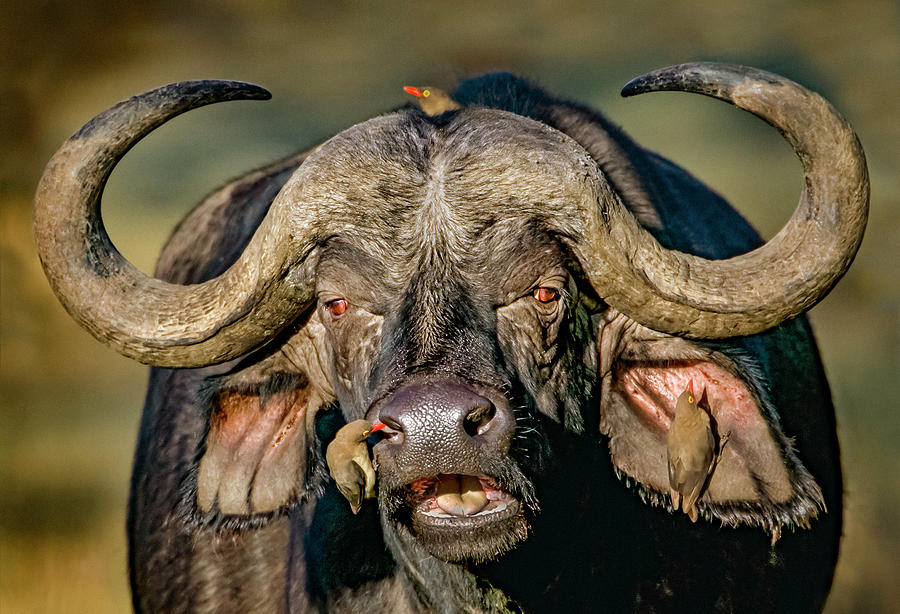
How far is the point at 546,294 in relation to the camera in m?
3.30

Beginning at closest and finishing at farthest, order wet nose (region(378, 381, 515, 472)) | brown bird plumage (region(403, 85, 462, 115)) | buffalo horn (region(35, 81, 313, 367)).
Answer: wet nose (region(378, 381, 515, 472)) < buffalo horn (region(35, 81, 313, 367)) < brown bird plumage (region(403, 85, 462, 115))

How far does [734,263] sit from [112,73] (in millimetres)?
11849

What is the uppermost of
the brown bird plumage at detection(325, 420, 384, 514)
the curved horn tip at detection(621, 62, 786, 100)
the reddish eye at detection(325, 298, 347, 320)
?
the curved horn tip at detection(621, 62, 786, 100)

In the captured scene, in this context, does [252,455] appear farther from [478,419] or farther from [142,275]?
[478,419]

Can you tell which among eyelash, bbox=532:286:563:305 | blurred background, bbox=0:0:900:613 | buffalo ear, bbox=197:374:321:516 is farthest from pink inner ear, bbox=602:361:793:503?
blurred background, bbox=0:0:900:613

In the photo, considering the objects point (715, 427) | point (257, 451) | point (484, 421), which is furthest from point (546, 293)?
point (257, 451)

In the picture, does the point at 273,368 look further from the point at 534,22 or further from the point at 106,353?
the point at 534,22

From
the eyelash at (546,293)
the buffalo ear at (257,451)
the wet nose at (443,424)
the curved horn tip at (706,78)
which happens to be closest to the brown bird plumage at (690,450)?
the eyelash at (546,293)

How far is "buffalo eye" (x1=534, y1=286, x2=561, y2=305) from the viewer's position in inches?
129

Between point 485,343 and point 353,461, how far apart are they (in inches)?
20.4

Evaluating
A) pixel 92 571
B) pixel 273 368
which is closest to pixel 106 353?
pixel 92 571

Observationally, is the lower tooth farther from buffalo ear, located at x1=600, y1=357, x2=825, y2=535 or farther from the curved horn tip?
the curved horn tip

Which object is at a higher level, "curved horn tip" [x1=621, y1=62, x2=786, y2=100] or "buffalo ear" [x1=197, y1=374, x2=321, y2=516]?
"curved horn tip" [x1=621, y1=62, x2=786, y2=100]

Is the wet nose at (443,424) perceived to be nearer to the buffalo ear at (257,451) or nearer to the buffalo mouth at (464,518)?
the buffalo mouth at (464,518)
